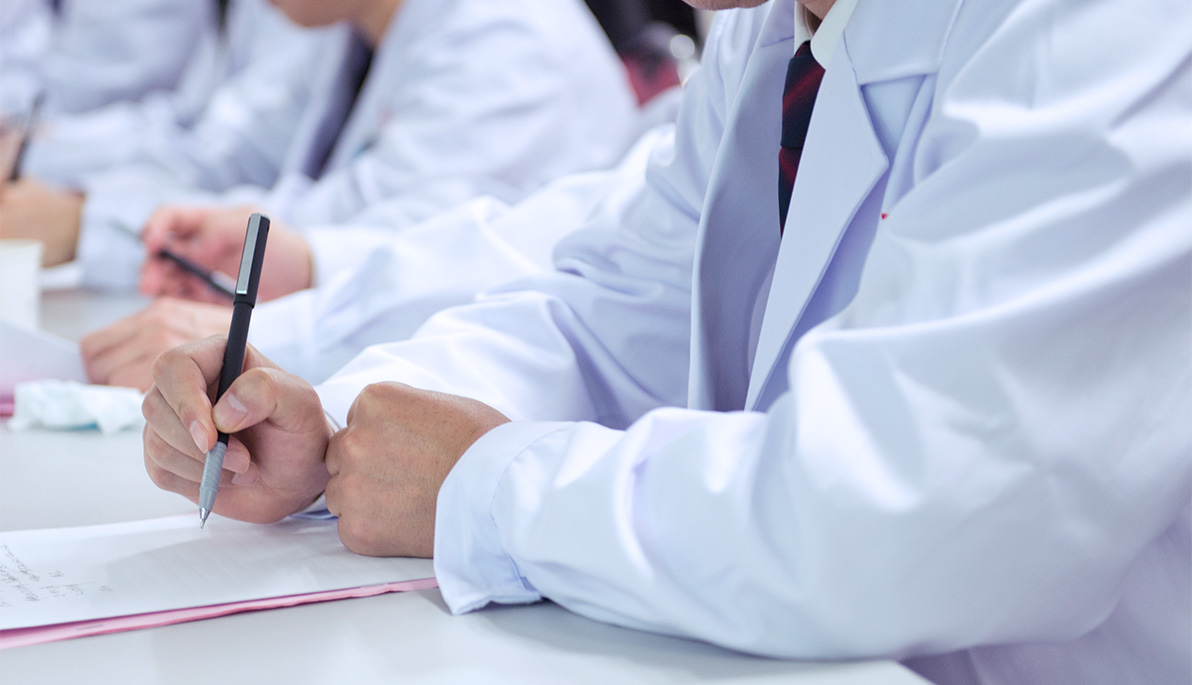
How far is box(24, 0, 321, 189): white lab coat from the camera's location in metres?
2.22

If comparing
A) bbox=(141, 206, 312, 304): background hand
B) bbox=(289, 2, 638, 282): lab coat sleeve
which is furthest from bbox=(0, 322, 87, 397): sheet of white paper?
bbox=(289, 2, 638, 282): lab coat sleeve

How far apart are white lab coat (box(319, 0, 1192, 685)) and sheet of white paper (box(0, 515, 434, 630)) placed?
0.08 meters

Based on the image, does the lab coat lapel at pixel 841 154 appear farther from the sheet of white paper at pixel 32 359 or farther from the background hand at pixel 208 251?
the background hand at pixel 208 251

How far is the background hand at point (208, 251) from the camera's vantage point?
1.38 metres

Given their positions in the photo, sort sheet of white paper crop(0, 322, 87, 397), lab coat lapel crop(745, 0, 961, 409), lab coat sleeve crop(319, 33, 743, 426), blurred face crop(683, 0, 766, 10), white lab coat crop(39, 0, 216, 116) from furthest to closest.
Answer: white lab coat crop(39, 0, 216, 116) → sheet of white paper crop(0, 322, 87, 397) → lab coat sleeve crop(319, 33, 743, 426) → blurred face crop(683, 0, 766, 10) → lab coat lapel crop(745, 0, 961, 409)

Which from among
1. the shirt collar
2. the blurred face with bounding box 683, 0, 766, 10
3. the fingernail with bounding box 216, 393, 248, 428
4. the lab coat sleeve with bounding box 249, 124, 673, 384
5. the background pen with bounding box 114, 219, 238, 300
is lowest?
the background pen with bounding box 114, 219, 238, 300

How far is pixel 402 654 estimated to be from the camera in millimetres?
486

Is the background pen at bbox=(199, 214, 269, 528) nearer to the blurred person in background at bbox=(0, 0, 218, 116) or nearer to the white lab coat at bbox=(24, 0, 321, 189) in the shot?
the white lab coat at bbox=(24, 0, 321, 189)

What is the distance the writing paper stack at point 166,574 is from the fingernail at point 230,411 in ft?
0.24

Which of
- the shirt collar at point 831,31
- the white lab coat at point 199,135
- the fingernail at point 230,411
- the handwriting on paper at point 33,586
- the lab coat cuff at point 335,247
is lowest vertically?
the white lab coat at point 199,135

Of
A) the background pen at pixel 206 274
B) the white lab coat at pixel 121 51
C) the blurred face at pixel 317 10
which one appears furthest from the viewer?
the white lab coat at pixel 121 51

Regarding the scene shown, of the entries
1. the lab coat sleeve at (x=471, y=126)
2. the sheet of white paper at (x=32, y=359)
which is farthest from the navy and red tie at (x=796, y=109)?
the lab coat sleeve at (x=471, y=126)

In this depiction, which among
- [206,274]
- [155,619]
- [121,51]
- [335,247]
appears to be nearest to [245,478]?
[155,619]

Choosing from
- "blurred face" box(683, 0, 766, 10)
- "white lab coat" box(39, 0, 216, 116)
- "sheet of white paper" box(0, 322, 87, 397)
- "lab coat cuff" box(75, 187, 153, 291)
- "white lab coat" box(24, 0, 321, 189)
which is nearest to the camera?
"blurred face" box(683, 0, 766, 10)
